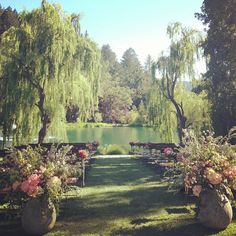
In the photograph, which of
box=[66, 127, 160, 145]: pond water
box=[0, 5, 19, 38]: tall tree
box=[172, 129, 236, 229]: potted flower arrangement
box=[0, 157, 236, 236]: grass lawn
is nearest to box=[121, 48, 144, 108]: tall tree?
box=[66, 127, 160, 145]: pond water

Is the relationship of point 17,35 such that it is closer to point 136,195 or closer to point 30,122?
point 30,122

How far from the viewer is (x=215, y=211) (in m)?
7.12

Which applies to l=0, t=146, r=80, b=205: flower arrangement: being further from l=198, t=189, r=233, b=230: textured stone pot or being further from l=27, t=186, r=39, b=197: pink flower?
l=198, t=189, r=233, b=230: textured stone pot

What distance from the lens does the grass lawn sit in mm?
7234

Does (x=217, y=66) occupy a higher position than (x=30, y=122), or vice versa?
(x=217, y=66)

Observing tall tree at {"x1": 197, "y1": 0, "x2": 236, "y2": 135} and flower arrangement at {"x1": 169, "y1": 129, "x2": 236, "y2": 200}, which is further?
tall tree at {"x1": 197, "y1": 0, "x2": 236, "y2": 135}

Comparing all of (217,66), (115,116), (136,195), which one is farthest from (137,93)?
(136,195)

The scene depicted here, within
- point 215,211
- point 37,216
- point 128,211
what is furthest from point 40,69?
point 215,211

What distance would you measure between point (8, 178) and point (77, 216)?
197 centimetres

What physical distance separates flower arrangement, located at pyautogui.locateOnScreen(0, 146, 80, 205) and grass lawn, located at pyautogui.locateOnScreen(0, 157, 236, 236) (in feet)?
2.57

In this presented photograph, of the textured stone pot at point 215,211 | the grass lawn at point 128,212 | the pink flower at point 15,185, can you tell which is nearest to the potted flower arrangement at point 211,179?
the textured stone pot at point 215,211

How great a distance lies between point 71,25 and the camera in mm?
19266

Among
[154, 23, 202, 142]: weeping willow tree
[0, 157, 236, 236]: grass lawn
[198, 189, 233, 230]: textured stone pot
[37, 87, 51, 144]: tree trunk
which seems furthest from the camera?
[154, 23, 202, 142]: weeping willow tree

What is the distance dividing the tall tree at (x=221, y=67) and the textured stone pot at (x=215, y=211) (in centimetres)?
1133
